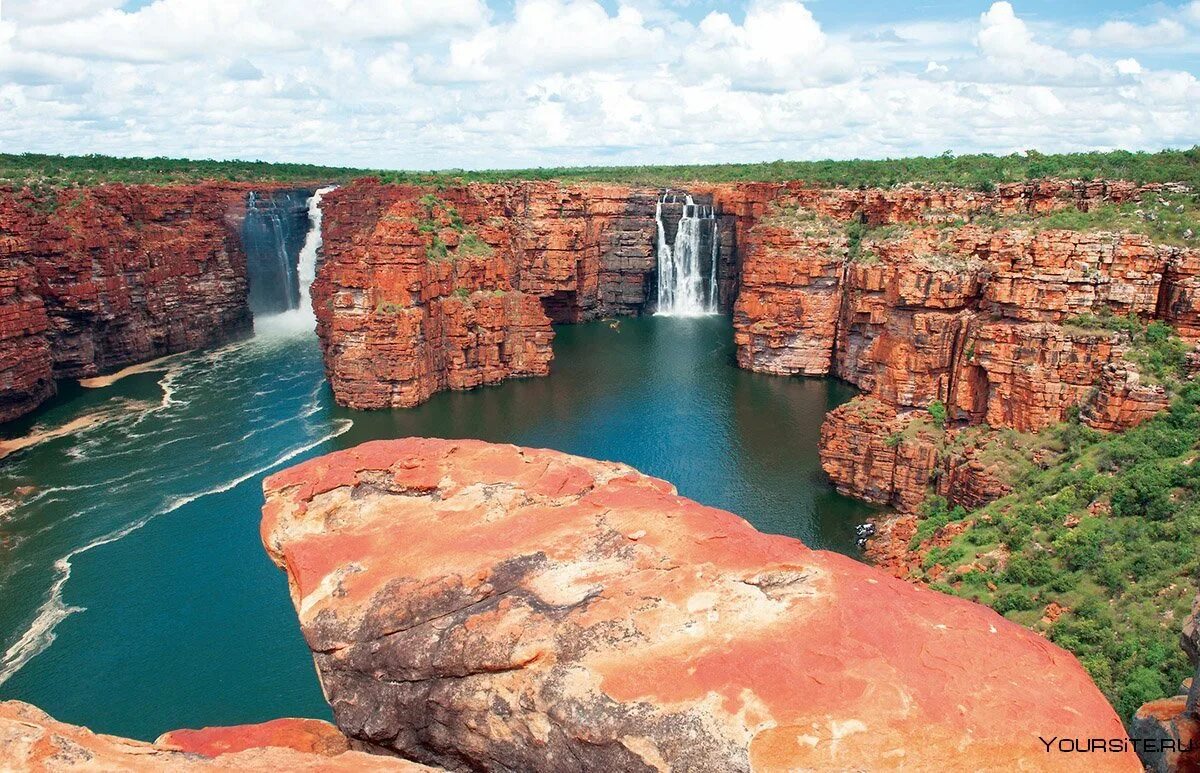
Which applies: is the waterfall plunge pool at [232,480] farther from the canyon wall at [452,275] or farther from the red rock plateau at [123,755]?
the red rock plateau at [123,755]

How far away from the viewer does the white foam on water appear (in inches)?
1083

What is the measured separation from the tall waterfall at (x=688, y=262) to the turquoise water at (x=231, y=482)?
8.57m

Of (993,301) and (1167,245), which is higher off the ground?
(1167,245)

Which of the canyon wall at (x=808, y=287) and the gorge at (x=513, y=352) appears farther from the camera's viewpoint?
the canyon wall at (x=808, y=287)

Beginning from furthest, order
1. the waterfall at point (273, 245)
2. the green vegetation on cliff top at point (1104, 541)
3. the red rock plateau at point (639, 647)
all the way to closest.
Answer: the waterfall at point (273, 245), the green vegetation on cliff top at point (1104, 541), the red rock plateau at point (639, 647)

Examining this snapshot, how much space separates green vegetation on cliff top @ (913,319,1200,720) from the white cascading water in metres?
62.3

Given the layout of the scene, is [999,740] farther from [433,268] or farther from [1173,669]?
[433,268]

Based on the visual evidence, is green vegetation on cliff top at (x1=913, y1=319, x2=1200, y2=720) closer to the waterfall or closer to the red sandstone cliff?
the red sandstone cliff

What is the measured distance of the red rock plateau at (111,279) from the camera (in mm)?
48406

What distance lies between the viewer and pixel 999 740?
316 inches

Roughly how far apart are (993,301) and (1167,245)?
6739 mm

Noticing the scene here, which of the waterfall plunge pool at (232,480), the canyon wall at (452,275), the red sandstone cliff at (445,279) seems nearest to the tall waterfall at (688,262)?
the canyon wall at (452,275)

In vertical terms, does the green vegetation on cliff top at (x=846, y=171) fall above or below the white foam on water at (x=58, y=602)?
above

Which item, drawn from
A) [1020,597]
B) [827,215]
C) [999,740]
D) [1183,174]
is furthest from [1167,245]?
[999,740]
